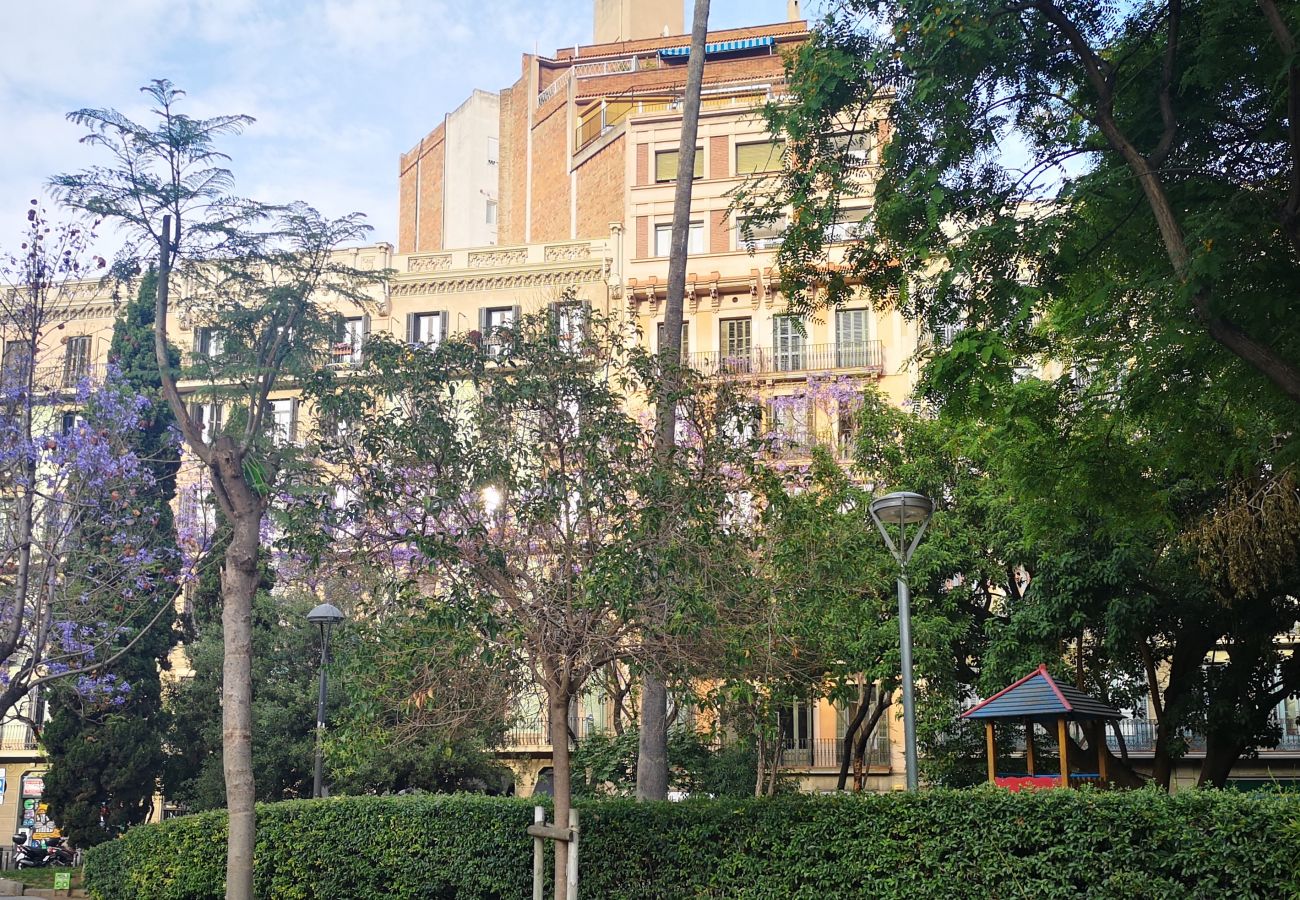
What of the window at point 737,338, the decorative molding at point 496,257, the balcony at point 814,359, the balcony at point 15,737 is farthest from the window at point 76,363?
the window at point 737,338

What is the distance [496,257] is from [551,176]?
32.6 ft

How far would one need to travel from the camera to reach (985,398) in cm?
1252

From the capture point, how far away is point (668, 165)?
1806 inches

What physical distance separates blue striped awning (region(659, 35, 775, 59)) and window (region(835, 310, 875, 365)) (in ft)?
59.3

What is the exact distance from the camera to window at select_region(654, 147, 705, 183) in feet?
150

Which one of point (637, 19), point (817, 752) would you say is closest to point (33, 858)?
point (817, 752)

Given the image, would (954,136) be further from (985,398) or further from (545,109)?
(545,109)

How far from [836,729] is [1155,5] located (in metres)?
28.6

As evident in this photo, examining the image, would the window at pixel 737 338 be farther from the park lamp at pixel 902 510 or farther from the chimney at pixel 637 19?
the park lamp at pixel 902 510

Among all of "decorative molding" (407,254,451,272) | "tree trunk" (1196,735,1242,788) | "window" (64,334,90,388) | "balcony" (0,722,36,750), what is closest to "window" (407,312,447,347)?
"decorative molding" (407,254,451,272)

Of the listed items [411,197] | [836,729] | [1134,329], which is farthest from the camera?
[411,197]

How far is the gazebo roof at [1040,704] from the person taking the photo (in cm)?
2005

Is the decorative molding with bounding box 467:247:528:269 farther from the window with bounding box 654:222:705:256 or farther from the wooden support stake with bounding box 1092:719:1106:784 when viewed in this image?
the wooden support stake with bounding box 1092:719:1106:784

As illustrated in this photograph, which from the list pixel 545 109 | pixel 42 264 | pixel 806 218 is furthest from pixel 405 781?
pixel 545 109
